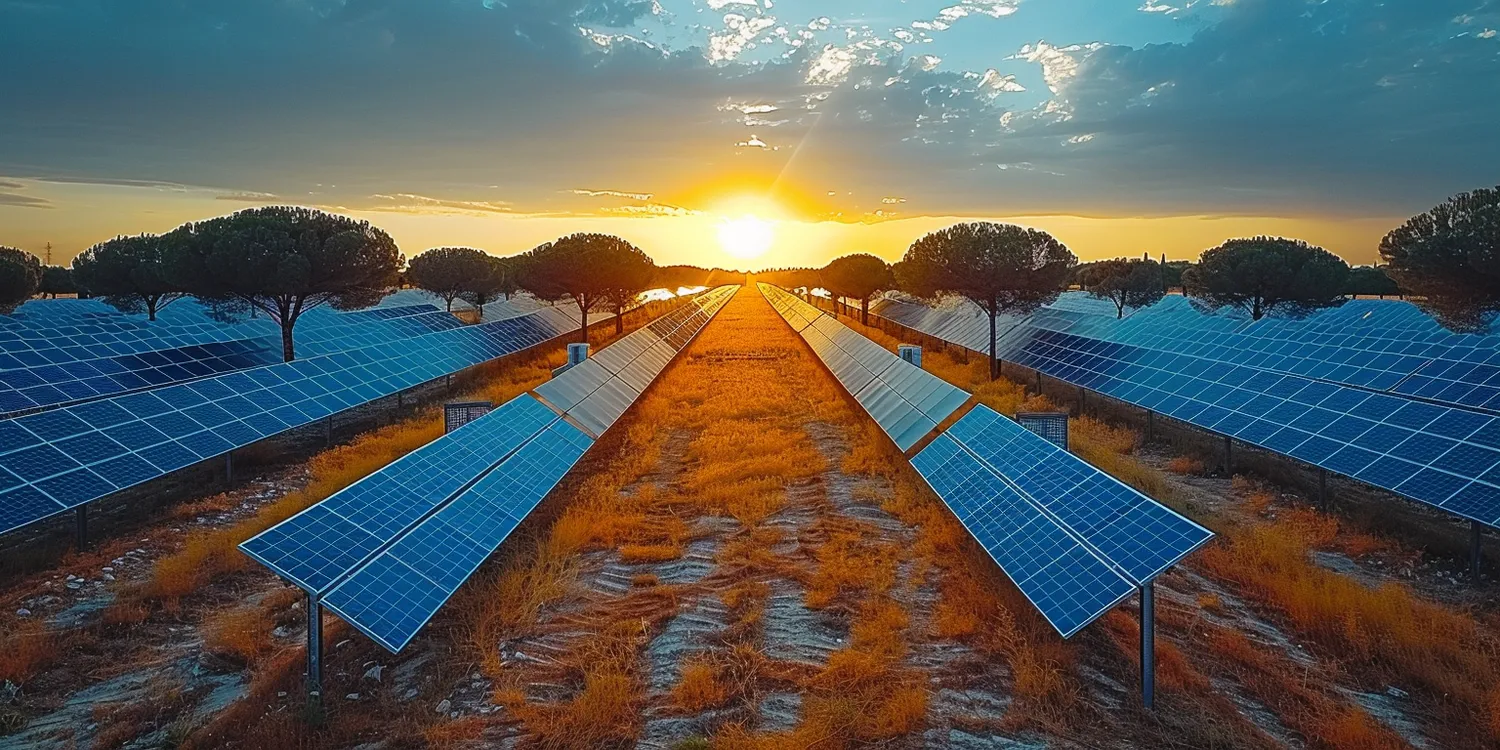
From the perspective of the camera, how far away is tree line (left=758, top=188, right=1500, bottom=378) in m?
20.9

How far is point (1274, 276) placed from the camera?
4394 cm

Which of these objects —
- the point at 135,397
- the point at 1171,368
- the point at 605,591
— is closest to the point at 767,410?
the point at 1171,368

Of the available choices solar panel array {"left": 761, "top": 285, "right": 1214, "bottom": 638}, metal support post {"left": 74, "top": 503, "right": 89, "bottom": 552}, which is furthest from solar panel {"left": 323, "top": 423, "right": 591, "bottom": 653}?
solar panel array {"left": 761, "top": 285, "right": 1214, "bottom": 638}

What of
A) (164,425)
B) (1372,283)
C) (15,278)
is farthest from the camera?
(1372,283)

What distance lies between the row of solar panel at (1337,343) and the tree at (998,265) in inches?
118

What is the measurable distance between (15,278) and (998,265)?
39.6m

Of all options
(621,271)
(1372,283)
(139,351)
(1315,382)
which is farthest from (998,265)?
(1372,283)

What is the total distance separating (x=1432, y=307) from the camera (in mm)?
22375

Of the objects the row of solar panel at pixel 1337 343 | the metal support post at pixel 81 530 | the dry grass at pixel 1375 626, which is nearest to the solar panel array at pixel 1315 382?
the row of solar panel at pixel 1337 343

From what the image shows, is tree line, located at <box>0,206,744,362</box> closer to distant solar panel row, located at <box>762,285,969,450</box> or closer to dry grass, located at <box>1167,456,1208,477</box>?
distant solar panel row, located at <box>762,285,969,450</box>

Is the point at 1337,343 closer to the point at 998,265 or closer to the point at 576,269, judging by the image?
the point at 998,265

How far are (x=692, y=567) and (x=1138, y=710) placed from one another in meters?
7.05

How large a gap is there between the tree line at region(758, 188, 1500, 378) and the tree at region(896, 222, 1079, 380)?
1.9 inches

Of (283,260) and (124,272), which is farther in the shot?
(124,272)
